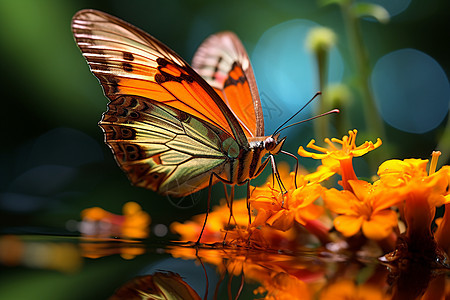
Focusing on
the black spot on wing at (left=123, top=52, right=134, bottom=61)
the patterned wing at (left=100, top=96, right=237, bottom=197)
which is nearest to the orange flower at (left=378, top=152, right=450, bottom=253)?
the patterned wing at (left=100, top=96, right=237, bottom=197)

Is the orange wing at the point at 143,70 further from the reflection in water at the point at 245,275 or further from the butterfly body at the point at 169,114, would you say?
the reflection in water at the point at 245,275

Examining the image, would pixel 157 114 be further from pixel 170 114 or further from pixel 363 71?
pixel 363 71

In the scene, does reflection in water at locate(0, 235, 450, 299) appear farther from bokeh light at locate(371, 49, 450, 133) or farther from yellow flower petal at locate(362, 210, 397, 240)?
bokeh light at locate(371, 49, 450, 133)

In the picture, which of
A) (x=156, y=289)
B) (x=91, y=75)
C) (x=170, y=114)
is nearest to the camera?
(x=156, y=289)

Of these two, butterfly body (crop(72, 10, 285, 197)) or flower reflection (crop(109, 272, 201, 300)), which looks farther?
butterfly body (crop(72, 10, 285, 197))

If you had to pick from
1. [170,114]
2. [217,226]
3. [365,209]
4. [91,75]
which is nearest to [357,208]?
[365,209]

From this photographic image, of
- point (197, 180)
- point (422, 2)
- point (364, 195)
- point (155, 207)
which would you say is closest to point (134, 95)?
point (197, 180)

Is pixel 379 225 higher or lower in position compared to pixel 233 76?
lower

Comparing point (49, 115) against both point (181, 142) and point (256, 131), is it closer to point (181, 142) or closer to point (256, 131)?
point (181, 142)
